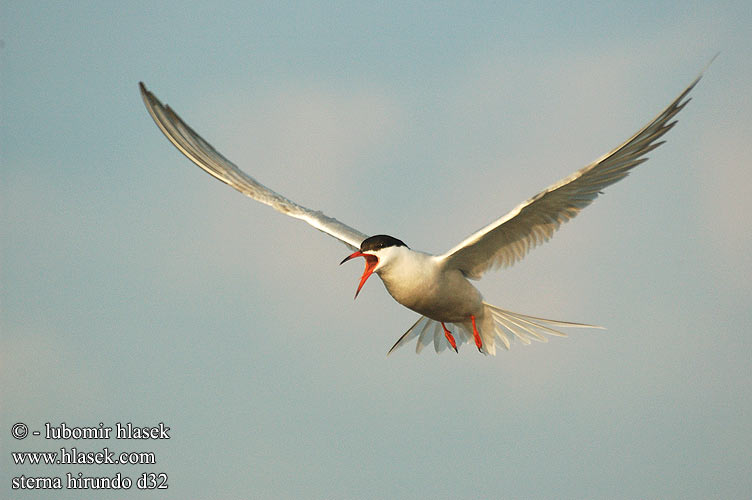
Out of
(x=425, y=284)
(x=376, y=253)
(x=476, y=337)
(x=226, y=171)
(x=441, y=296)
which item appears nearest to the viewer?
(x=376, y=253)

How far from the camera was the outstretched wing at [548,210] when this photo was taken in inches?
348

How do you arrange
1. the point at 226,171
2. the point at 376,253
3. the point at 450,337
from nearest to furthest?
the point at 376,253, the point at 450,337, the point at 226,171

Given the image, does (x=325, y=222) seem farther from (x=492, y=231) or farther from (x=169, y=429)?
(x=169, y=429)

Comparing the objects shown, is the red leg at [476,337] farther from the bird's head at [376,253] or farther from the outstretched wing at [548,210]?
the bird's head at [376,253]

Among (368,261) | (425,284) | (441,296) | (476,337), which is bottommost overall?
(476,337)

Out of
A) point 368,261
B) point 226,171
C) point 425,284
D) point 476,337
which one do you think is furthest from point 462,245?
point 226,171

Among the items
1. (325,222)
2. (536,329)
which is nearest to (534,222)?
(536,329)

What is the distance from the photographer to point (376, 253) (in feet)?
31.5

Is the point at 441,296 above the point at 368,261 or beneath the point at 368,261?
beneath

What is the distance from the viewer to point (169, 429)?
11.7 metres

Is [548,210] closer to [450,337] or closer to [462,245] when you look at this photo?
[462,245]

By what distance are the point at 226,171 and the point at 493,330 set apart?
168 inches

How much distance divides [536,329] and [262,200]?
4094mm

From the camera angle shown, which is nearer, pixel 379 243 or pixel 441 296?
pixel 379 243
